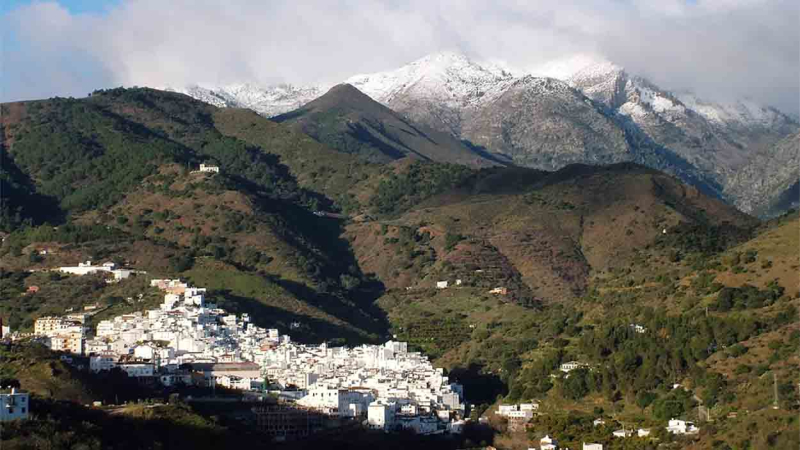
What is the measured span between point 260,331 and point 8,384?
34.9 meters

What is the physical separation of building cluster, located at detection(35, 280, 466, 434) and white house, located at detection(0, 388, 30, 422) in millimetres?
19516

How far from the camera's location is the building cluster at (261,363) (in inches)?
3482

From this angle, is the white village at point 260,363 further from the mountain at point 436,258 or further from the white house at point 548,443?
the white house at point 548,443

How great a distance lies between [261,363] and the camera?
99062 mm

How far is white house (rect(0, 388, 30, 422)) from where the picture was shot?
67.4 meters

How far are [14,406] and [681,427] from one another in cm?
2909

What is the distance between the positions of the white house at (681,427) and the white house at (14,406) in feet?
91.9

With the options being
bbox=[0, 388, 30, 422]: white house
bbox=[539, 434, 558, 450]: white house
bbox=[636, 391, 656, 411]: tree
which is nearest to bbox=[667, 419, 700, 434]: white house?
bbox=[539, 434, 558, 450]: white house

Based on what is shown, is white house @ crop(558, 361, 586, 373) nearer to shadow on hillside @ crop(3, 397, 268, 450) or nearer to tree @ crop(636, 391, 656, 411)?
tree @ crop(636, 391, 656, 411)

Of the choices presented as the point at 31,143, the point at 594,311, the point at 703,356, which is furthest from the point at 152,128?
the point at 703,356

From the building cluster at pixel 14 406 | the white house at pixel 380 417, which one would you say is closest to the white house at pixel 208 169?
the white house at pixel 380 417

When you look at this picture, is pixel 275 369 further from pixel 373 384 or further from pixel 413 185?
pixel 413 185

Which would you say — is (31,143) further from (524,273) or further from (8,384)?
(8,384)

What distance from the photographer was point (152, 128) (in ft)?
625
